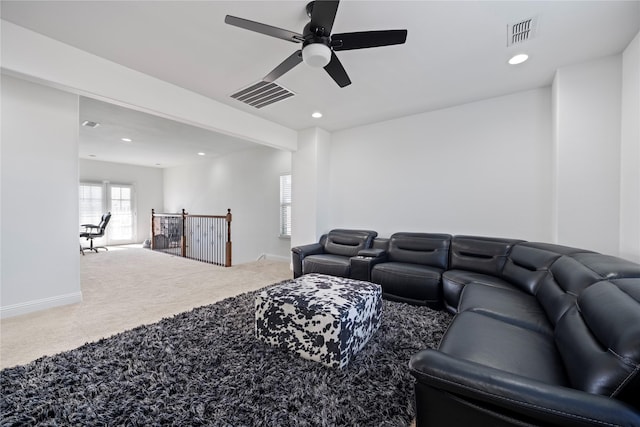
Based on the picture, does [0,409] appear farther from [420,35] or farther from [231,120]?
[420,35]

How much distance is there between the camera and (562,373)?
1.18 meters

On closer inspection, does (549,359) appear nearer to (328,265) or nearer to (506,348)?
(506,348)

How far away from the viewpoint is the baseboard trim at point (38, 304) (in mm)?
2639

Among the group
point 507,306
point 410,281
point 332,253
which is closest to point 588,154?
point 507,306

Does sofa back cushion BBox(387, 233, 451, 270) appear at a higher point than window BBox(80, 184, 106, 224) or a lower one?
lower

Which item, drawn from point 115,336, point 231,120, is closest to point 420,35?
point 231,120

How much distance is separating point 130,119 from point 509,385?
559cm

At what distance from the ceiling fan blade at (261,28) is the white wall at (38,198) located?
2.61 m

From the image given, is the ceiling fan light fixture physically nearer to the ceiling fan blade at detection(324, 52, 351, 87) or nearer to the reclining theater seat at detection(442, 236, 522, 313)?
the ceiling fan blade at detection(324, 52, 351, 87)

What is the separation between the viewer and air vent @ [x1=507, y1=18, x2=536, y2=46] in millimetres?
2080

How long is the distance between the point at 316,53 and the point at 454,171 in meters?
2.75

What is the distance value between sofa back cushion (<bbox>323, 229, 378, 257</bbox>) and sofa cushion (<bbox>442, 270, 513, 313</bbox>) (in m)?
1.36

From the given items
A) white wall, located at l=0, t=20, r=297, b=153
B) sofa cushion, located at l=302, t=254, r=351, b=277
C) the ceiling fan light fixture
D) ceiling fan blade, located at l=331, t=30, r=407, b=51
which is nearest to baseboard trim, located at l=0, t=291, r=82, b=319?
white wall, located at l=0, t=20, r=297, b=153

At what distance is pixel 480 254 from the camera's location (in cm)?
305
